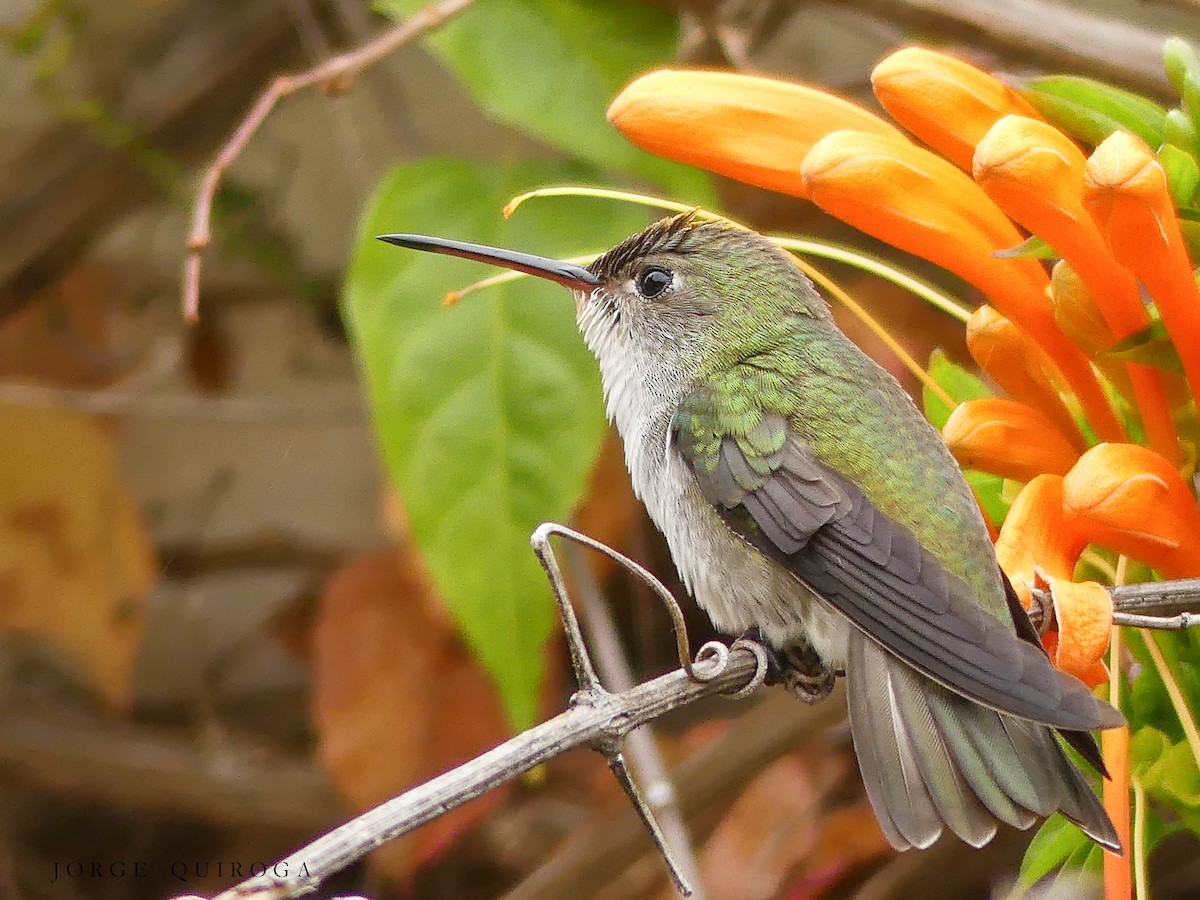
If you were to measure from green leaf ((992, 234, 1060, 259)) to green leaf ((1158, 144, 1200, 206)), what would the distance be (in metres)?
0.10

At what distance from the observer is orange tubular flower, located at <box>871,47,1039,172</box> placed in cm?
116

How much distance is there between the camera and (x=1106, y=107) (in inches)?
45.8

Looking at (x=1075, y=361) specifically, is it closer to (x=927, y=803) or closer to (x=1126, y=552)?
(x=1126, y=552)

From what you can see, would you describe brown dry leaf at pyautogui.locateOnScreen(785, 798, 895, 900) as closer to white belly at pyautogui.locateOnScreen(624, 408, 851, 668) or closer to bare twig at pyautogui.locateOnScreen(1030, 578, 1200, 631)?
white belly at pyautogui.locateOnScreen(624, 408, 851, 668)

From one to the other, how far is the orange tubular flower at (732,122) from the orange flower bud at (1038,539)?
32cm

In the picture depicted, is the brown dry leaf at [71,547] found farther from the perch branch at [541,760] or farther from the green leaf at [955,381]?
the perch branch at [541,760]

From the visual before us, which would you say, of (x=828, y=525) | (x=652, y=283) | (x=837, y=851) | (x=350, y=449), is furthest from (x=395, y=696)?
(x=828, y=525)

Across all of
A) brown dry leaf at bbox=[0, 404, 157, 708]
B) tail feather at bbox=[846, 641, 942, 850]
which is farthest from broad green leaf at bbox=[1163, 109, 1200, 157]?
brown dry leaf at bbox=[0, 404, 157, 708]

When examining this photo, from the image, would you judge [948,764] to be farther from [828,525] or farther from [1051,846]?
[828,525]

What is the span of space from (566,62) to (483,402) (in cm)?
48

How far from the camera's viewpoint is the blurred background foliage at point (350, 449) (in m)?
1.82

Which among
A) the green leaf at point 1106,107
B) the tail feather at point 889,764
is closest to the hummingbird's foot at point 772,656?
the tail feather at point 889,764

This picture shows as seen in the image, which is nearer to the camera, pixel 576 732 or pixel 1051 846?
pixel 576 732

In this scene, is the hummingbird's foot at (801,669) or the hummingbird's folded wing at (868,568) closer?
the hummingbird's folded wing at (868,568)
